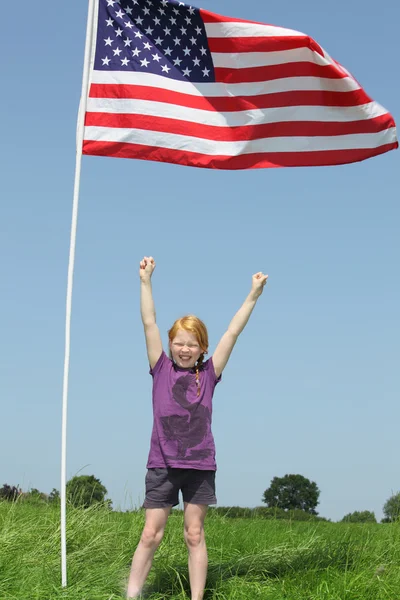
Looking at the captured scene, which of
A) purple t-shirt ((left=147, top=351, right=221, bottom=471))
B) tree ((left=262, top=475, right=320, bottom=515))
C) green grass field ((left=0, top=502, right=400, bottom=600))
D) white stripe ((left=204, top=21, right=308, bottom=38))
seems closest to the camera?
purple t-shirt ((left=147, top=351, right=221, bottom=471))

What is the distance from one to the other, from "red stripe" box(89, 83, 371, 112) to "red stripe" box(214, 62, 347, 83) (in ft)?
0.49

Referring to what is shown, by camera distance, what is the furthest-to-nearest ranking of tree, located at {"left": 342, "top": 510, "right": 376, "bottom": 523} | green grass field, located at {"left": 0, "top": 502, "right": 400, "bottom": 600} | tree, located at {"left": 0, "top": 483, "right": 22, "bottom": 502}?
1. tree, located at {"left": 342, "top": 510, "right": 376, "bottom": 523}
2. tree, located at {"left": 0, "top": 483, "right": 22, "bottom": 502}
3. green grass field, located at {"left": 0, "top": 502, "right": 400, "bottom": 600}

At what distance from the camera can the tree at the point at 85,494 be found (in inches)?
375

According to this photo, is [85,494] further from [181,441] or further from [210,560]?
[181,441]

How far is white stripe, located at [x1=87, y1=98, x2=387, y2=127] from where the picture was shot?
656 centimetres

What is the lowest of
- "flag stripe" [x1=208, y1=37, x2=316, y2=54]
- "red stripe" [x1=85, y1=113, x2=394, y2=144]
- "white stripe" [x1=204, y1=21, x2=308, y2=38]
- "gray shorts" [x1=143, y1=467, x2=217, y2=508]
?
"gray shorts" [x1=143, y1=467, x2=217, y2=508]

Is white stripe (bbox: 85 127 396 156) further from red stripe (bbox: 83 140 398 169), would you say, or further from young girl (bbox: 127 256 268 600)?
young girl (bbox: 127 256 268 600)

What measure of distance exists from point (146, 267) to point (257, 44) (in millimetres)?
2440

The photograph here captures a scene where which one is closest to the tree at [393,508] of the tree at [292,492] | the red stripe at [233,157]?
the red stripe at [233,157]

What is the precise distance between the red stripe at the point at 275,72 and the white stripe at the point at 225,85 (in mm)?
Result: 36

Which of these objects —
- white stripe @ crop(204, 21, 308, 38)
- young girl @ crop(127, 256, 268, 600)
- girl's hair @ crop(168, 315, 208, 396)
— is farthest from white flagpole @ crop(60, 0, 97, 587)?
white stripe @ crop(204, 21, 308, 38)

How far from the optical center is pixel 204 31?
703 cm

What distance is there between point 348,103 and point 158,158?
1901 millimetres

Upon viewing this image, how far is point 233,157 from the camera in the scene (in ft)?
22.8
